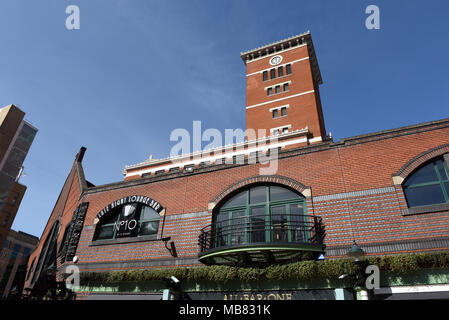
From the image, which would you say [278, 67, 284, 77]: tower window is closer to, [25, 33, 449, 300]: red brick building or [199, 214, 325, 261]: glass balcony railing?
[25, 33, 449, 300]: red brick building

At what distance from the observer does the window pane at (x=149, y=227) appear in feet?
49.3

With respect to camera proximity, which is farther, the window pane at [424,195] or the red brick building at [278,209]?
the red brick building at [278,209]

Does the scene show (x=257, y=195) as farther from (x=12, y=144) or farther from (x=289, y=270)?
(x=12, y=144)

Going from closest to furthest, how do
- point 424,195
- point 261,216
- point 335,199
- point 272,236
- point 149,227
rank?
point 424,195 → point 335,199 → point 272,236 → point 261,216 → point 149,227

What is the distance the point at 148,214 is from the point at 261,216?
6437 millimetres

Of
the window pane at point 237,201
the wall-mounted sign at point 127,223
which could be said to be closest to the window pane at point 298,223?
the window pane at point 237,201

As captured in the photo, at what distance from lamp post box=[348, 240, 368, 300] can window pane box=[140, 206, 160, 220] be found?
9565 mm

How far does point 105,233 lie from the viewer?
1638 centimetres

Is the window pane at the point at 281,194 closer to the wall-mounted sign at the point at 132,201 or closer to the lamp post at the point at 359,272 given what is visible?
the lamp post at the point at 359,272

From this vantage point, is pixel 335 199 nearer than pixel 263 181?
A: Yes

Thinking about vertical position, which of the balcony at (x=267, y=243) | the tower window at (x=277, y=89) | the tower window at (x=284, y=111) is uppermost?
the tower window at (x=277, y=89)

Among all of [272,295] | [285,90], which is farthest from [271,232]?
[285,90]

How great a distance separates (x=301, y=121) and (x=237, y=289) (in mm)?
29051

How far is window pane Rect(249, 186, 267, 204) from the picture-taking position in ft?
44.3
